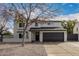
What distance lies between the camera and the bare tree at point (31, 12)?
30.0ft

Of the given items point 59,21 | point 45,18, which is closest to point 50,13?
point 45,18

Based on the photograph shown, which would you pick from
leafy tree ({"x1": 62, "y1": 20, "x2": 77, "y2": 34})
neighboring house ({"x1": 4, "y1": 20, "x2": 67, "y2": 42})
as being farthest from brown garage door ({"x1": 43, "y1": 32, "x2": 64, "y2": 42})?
leafy tree ({"x1": 62, "y1": 20, "x2": 77, "y2": 34})

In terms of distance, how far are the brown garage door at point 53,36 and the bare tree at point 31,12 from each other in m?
1.85

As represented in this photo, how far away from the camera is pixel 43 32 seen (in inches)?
492

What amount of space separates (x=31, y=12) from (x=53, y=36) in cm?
262

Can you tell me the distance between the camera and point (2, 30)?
9938mm

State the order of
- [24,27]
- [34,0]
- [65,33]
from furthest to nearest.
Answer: [65,33] → [24,27] → [34,0]

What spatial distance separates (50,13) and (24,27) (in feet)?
5.50

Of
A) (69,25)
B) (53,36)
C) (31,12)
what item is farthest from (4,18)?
(69,25)

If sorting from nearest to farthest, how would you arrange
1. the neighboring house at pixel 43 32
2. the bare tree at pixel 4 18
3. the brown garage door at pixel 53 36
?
the bare tree at pixel 4 18
the neighboring house at pixel 43 32
the brown garage door at pixel 53 36

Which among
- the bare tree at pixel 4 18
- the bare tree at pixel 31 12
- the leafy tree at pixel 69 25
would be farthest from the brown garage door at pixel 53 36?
the bare tree at pixel 4 18

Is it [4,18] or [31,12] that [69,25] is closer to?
[31,12]

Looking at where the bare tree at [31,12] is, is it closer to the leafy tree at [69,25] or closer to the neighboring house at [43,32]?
the neighboring house at [43,32]

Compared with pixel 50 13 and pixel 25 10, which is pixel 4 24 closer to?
pixel 25 10
